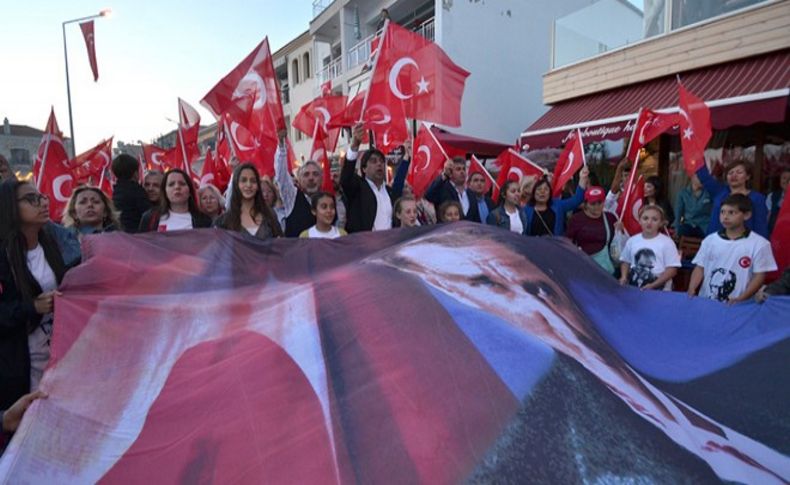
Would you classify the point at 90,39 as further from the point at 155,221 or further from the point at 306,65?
the point at 306,65

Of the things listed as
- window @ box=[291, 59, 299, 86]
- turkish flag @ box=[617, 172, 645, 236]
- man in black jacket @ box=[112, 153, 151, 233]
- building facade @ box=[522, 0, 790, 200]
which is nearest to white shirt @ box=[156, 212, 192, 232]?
man in black jacket @ box=[112, 153, 151, 233]

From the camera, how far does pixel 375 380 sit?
1.56 m

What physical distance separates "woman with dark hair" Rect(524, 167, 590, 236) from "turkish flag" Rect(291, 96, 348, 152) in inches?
147

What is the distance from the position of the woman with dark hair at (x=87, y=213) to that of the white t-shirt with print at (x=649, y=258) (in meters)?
4.26

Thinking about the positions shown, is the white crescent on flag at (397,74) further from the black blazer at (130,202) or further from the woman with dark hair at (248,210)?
the black blazer at (130,202)

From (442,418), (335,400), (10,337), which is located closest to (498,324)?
(442,418)

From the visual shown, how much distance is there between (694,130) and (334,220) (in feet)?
13.6

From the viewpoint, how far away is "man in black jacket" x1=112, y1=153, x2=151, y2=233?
443 cm

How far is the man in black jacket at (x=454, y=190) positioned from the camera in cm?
530

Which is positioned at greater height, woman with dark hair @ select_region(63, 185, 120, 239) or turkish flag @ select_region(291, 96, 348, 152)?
turkish flag @ select_region(291, 96, 348, 152)

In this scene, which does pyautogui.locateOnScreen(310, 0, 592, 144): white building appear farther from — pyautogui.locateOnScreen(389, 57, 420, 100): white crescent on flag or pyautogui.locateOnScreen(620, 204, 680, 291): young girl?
pyautogui.locateOnScreen(620, 204, 680, 291): young girl

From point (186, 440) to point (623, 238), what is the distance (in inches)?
186

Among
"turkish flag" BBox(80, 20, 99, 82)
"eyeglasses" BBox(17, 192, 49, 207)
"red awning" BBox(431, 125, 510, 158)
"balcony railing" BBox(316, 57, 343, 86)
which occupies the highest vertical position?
"balcony railing" BBox(316, 57, 343, 86)

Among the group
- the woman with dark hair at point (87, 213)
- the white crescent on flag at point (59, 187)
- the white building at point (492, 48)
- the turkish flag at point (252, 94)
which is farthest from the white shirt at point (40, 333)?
the white building at point (492, 48)
